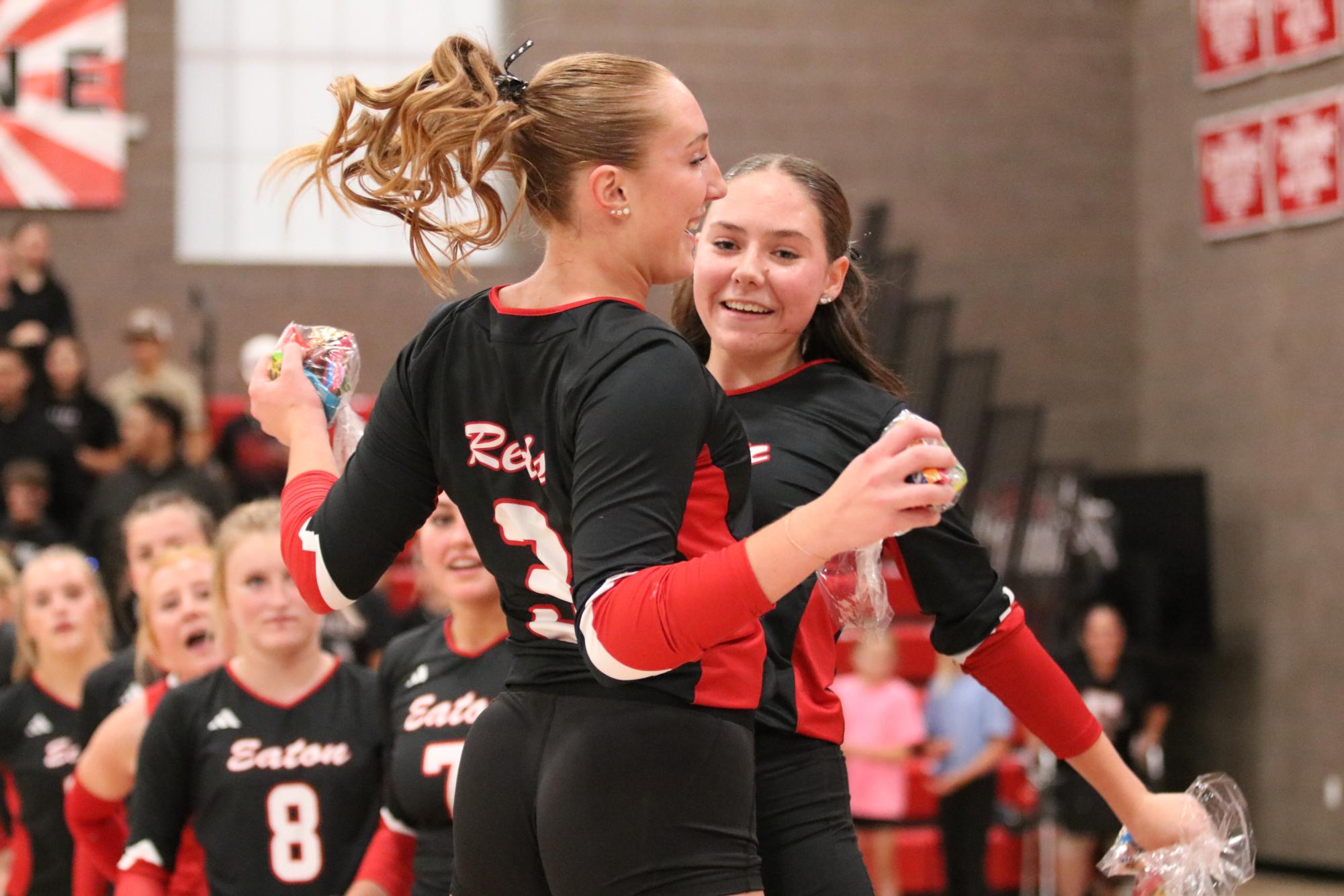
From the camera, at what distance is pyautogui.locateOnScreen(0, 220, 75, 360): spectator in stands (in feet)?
25.0

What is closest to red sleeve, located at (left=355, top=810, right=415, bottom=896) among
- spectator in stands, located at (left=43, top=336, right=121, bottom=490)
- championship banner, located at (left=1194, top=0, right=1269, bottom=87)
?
spectator in stands, located at (left=43, top=336, right=121, bottom=490)

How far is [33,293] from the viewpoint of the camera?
7.70m

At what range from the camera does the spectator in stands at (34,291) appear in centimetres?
762

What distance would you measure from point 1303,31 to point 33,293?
695cm

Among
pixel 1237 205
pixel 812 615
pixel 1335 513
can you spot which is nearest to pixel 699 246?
pixel 812 615

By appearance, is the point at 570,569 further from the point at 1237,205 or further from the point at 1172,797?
the point at 1237,205

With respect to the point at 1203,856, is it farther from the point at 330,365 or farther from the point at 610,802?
the point at 330,365

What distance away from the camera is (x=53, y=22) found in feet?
29.4

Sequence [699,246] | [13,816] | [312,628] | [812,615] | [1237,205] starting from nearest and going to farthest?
[812,615], [699,246], [312,628], [13,816], [1237,205]

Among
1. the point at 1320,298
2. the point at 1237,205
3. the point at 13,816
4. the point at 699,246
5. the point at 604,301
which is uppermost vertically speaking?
the point at 1237,205

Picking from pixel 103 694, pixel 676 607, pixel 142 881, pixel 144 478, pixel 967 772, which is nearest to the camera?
pixel 676 607

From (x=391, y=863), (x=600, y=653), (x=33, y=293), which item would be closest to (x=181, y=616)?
(x=391, y=863)

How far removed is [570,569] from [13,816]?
3030mm

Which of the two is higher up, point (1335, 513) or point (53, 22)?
point (53, 22)
